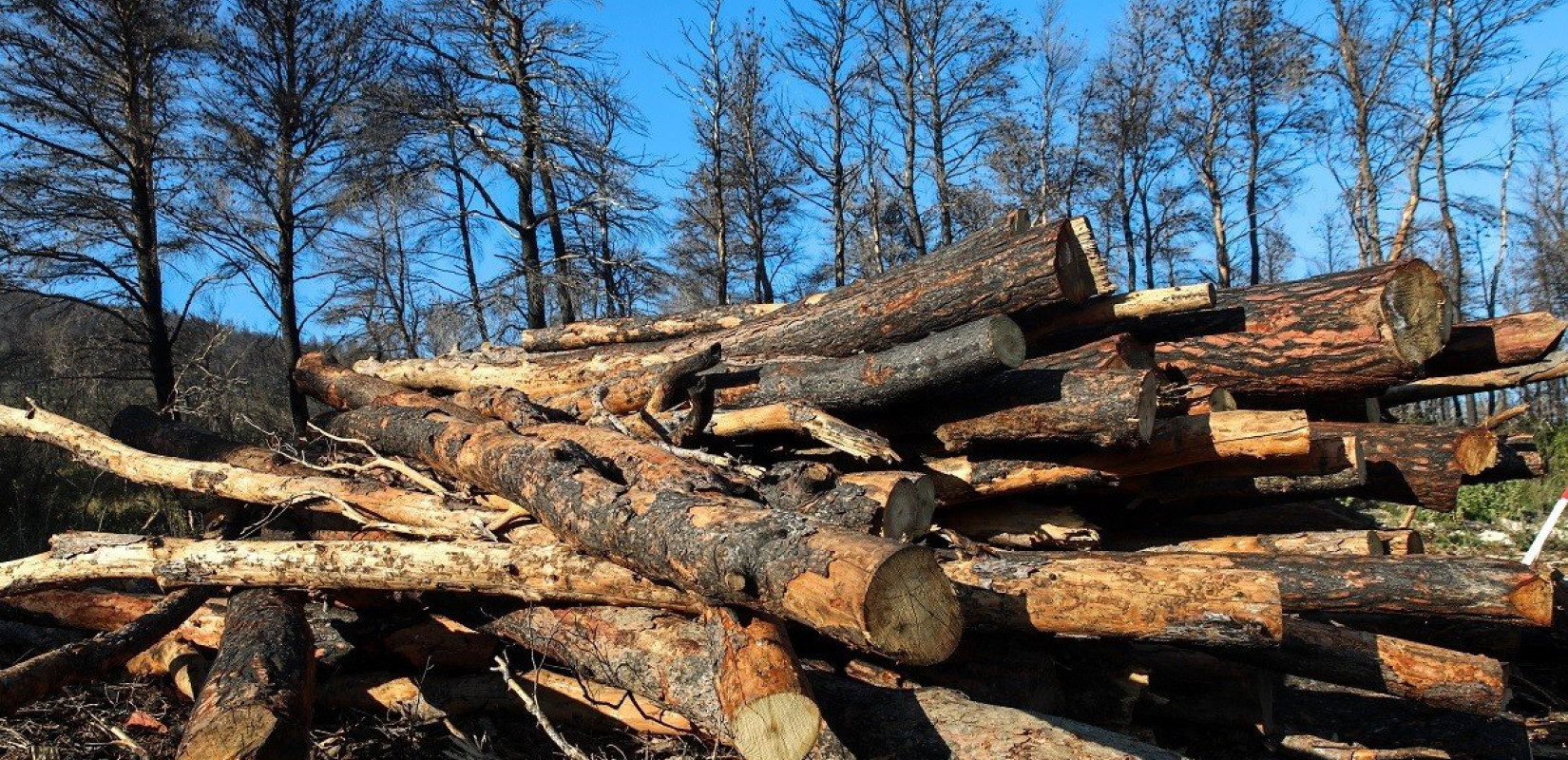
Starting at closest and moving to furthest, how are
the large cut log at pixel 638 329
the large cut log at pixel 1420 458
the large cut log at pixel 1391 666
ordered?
the large cut log at pixel 1391 666 < the large cut log at pixel 1420 458 < the large cut log at pixel 638 329

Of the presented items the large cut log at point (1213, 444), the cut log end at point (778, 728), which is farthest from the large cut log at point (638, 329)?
the cut log end at point (778, 728)

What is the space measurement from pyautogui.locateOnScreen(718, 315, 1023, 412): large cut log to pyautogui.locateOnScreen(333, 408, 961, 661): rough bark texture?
1018 millimetres

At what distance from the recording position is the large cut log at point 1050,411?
5.05 metres

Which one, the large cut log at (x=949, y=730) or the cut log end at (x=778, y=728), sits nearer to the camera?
the cut log end at (x=778, y=728)

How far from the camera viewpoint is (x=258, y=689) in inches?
153

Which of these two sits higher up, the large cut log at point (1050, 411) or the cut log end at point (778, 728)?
the large cut log at point (1050, 411)

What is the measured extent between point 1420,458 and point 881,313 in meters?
3.26

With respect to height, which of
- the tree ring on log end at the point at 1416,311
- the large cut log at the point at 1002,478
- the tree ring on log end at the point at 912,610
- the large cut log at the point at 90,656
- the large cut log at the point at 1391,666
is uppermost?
the tree ring on log end at the point at 1416,311

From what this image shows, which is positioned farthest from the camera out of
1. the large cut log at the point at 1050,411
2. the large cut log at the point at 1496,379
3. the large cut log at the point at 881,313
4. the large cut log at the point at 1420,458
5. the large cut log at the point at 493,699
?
the large cut log at the point at 1496,379

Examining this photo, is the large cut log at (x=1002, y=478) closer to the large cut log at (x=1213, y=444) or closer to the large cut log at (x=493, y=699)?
the large cut log at (x=1213, y=444)

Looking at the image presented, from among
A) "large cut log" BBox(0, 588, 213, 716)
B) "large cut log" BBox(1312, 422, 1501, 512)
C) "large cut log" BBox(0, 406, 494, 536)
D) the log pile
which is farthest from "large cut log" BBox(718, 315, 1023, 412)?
"large cut log" BBox(0, 588, 213, 716)

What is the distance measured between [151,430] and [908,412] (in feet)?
21.1

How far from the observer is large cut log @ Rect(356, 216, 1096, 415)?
5777 millimetres

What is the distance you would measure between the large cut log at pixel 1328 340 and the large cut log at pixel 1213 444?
23.7 inches
